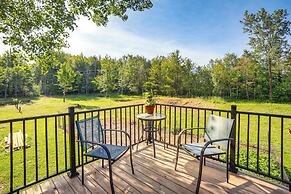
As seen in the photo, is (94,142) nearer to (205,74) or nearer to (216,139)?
(216,139)

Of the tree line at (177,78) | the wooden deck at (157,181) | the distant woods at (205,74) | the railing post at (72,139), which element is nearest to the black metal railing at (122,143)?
the railing post at (72,139)

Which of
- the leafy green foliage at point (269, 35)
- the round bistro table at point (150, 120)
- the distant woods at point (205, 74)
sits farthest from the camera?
the distant woods at point (205, 74)

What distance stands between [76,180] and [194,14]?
7326 mm

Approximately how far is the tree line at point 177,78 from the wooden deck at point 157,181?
51.5ft

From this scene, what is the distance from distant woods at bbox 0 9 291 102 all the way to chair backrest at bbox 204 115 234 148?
13.9 meters

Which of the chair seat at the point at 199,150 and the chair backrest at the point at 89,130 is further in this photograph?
the chair backrest at the point at 89,130

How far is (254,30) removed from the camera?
21.0m

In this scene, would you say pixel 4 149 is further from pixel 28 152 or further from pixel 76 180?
pixel 76 180

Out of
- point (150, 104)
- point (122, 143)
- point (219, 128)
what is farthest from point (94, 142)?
point (122, 143)

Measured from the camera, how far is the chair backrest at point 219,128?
2.42 metres

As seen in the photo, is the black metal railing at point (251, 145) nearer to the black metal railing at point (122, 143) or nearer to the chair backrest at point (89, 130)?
the black metal railing at point (122, 143)

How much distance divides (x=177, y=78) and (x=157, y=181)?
23606 millimetres

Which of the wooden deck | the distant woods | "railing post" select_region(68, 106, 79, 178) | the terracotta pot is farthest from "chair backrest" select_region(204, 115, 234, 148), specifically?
the distant woods

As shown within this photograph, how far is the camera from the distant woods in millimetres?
20156
